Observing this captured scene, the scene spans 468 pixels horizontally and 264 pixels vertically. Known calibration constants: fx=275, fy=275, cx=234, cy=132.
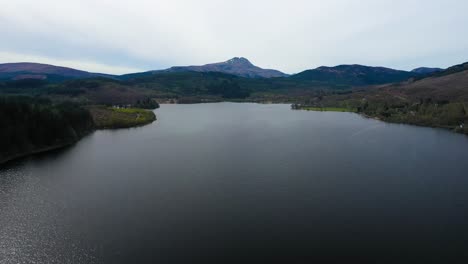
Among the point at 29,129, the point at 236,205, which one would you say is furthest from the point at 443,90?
the point at 29,129

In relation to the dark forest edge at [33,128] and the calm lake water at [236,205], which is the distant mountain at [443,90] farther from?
the dark forest edge at [33,128]

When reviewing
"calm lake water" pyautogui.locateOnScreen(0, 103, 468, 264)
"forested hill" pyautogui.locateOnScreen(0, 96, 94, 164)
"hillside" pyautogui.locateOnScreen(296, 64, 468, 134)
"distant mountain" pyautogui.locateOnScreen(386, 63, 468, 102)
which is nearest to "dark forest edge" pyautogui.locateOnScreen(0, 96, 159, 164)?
"forested hill" pyautogui.locateOnScreen(0, 96, 94, 164)

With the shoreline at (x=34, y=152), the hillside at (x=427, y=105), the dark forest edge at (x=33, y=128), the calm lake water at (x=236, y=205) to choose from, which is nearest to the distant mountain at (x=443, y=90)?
the hillside at (x=427, y=105)

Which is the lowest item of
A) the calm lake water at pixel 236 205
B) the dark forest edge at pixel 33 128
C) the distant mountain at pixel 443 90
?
the calm lake water at pixel 236 205

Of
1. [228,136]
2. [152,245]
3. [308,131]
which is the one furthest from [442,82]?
[152,245]

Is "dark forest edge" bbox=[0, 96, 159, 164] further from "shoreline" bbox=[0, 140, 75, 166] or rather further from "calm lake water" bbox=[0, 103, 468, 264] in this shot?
"calm lake water" bbox=[0, 103, 468, 264]

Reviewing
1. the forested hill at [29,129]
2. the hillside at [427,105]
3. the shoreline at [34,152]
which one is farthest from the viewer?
the hillside at [427,105]

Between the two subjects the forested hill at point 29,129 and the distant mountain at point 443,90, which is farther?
the distant mountain at point 443,90

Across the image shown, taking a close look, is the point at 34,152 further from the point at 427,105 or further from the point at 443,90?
the point at 443,90
